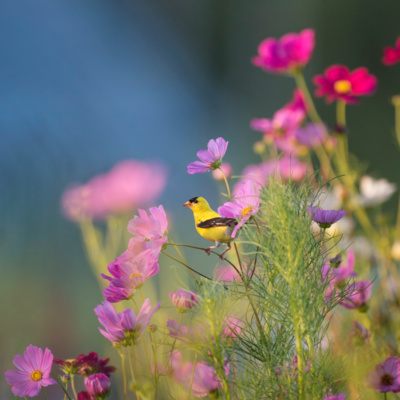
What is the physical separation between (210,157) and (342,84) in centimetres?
65

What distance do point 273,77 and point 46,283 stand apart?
70.5 inches

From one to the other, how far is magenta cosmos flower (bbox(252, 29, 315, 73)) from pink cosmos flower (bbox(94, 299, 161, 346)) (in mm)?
697

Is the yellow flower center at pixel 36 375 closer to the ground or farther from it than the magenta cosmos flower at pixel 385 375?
farther from it

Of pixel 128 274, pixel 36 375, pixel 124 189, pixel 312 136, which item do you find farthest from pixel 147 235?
pixel 312 136

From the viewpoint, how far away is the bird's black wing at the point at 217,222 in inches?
13.0

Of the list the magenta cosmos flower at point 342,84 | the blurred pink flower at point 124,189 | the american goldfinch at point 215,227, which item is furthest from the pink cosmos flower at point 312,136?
the american goldfinch at point 215,227

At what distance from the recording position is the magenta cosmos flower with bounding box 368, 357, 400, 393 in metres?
0.36

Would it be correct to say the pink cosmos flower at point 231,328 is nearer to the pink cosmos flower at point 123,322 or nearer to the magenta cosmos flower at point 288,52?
the pink cosmos flower at point 123,322

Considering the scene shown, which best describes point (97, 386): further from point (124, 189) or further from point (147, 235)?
point (124, 189)

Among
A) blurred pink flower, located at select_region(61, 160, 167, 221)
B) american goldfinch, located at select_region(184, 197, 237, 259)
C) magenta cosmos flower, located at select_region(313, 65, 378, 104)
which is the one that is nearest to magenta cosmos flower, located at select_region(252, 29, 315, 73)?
magenta cosmos flower, located at select_region(313, 65, 378, 104)

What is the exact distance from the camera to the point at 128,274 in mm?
325

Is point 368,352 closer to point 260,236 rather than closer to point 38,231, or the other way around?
point 260,236

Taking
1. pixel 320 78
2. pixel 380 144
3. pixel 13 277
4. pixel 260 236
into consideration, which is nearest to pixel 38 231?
pixel 13 277

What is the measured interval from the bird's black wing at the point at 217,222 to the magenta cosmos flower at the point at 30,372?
0.44ft
